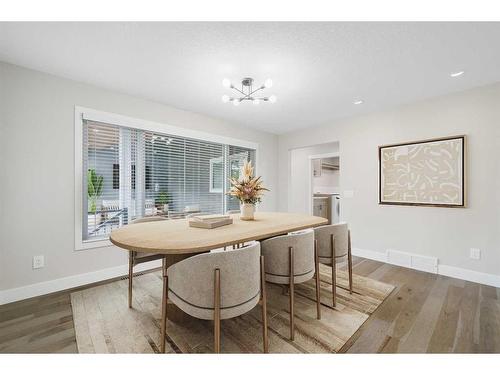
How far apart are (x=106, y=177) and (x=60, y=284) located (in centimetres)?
123

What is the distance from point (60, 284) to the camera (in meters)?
2.32

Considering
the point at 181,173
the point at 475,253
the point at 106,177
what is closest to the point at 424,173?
the point at 475,253

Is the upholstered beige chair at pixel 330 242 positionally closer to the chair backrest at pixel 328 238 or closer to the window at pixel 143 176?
the chair backrest at pixel 328 238

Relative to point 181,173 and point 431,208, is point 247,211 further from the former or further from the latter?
point 431,208

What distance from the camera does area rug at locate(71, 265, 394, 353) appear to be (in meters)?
1.47

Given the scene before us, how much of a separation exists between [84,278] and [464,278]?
175 inches

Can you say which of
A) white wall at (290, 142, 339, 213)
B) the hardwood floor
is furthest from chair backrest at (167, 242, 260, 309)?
white wall at (290, 142, 339, 213)

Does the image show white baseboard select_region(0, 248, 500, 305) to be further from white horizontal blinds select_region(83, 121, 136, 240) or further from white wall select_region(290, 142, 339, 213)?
white wall select_region(290, 142, 339, 213)

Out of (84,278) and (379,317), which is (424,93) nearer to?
(379,317)

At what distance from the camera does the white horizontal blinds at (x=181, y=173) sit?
3.10 m

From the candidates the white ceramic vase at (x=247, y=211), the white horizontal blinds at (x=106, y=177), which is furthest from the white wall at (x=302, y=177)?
the white horizontal blinds at (x=106, y=177)

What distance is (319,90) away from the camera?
268 cm

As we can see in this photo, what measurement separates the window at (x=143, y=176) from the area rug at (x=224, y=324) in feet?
3.05
